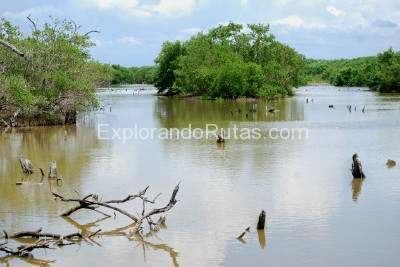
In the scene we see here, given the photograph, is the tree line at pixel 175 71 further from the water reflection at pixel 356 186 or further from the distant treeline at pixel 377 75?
the water reflection at pixel 356 186

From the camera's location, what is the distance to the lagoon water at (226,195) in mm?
13719

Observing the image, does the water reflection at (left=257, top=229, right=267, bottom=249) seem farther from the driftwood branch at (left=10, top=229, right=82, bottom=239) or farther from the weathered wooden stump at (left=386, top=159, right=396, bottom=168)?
the weathered wooden stump at (left=386, top=159, right=396, bottom=168)

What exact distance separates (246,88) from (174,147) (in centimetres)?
4414

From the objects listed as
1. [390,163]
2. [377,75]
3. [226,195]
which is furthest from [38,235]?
[377,75]

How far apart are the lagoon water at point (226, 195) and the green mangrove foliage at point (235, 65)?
36747 millimetres

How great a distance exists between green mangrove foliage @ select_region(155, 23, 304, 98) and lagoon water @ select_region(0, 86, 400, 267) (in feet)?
121

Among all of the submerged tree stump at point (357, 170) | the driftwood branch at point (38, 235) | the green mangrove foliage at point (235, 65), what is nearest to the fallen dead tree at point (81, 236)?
the driftwood branch at point (38, 235)

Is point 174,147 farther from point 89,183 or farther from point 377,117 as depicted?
point 377,117

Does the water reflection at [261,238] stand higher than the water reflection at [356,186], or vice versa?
the water reflection at [356,186]

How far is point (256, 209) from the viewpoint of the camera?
17391 millimetres

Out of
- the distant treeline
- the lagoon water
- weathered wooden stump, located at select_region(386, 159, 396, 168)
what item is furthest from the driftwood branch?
the distant treeline

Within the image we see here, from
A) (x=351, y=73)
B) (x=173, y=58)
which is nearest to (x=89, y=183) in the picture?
(x=173, y=58)

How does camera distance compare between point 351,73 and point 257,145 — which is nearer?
point 257,145

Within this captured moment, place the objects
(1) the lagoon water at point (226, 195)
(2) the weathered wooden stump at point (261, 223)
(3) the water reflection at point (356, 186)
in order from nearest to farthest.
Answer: (1) the lagoon water at point (226, 195) < (2) the weathered wooden stump at point (261, 223) < (3) the water reflection at point (356, 186)
